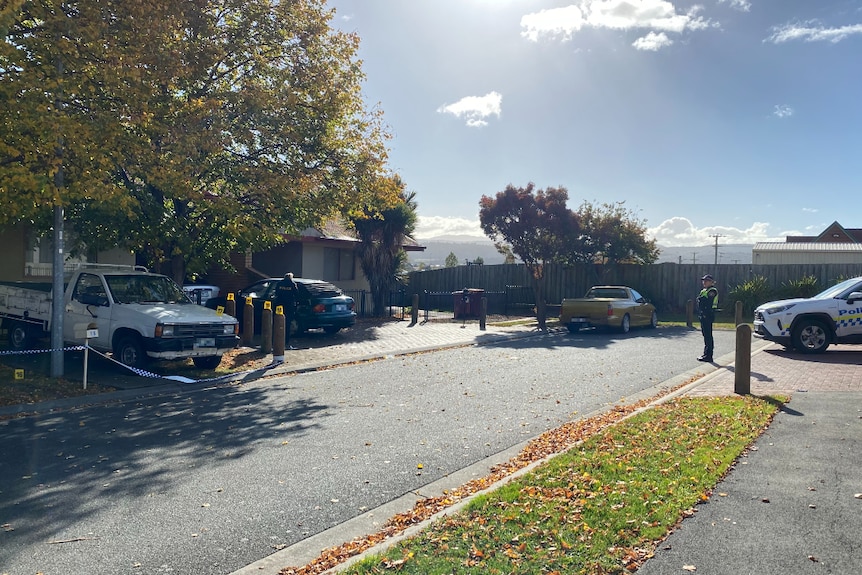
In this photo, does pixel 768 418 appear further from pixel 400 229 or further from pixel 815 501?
pixel 400 229

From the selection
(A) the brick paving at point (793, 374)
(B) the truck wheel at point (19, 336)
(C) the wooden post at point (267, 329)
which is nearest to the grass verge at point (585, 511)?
(A) the brick paving at point (793, 374)

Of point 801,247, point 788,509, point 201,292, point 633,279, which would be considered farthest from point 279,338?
point 801,247

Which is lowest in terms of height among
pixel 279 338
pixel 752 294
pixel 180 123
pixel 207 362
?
pixel 207 362

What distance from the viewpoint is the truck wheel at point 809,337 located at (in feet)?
47.3

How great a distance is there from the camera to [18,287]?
12.9 meters

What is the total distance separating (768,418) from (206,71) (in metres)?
10.9

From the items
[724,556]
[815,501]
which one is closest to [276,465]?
[724,556]

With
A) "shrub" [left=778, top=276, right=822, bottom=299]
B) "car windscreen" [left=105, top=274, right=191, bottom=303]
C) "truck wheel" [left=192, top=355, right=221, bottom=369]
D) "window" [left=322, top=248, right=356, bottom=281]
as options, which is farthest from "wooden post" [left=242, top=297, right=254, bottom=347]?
"shrub" [left=778, top=276, right=822, bottom=299]

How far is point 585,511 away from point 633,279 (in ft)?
84.9

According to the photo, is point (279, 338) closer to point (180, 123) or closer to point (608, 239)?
point (180, 123)

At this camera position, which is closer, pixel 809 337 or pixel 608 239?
pixel 809 337

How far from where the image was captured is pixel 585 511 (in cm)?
485

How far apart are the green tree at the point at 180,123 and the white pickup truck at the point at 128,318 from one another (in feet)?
3.80

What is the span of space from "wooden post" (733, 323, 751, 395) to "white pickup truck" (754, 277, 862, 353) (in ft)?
18.8
